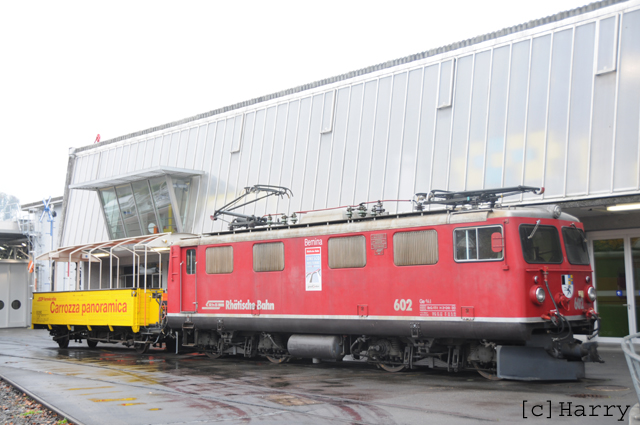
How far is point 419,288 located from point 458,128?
22.5 ft

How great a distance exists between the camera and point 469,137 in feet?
56.9

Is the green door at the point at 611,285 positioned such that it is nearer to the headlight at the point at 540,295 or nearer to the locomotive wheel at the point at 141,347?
the headlight at the point at 540,295

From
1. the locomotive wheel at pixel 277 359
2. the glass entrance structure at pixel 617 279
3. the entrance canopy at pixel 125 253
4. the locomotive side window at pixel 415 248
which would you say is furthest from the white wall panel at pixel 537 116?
the entrance canopy at pixel 125 253

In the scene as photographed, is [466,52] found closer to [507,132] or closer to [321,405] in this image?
[507,132]

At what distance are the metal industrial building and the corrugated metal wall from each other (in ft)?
0.11

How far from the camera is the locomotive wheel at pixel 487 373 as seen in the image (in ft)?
39.3

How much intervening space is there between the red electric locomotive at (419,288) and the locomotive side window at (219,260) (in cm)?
3

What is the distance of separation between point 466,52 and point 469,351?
9418 mm

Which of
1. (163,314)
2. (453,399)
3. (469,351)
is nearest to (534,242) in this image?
(469,351)

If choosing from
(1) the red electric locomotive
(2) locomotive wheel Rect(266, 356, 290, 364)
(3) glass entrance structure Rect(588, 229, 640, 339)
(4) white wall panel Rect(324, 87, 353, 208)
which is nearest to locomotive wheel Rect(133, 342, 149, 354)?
(1) the red electric locomotive

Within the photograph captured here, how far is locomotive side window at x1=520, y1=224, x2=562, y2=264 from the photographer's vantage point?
11352mm

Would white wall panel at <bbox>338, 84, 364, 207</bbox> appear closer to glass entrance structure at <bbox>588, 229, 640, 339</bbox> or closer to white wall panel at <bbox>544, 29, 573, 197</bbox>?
white wall panel at <bbox>544, 29, 573, 197</bbox>

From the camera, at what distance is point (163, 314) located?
19.6m

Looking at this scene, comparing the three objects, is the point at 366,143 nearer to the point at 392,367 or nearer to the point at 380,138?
the point at 380,138
